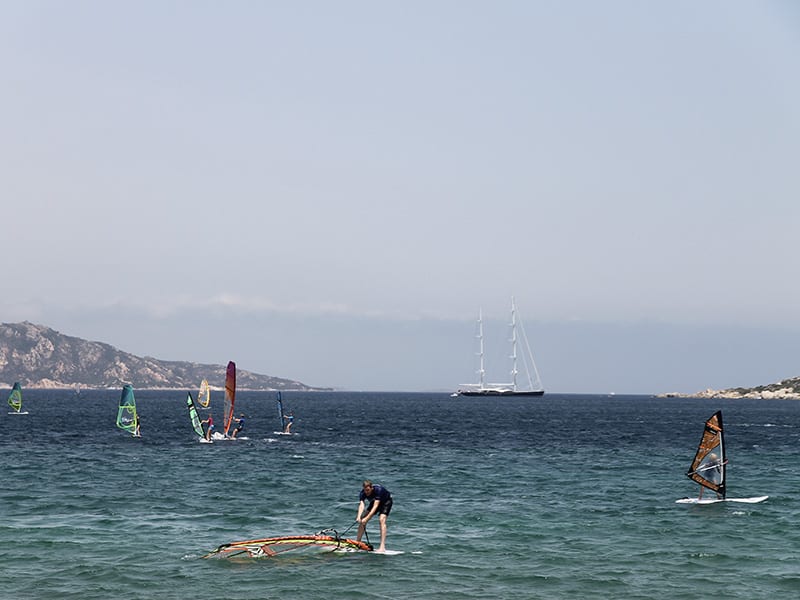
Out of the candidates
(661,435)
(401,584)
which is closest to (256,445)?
(661,435)

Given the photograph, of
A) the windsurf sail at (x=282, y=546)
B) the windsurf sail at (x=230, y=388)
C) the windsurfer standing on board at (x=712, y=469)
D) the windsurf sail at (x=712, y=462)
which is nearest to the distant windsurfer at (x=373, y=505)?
the windsurf sail at (x=282, y=546)

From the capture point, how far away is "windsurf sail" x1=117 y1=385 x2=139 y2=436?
88.2 metres

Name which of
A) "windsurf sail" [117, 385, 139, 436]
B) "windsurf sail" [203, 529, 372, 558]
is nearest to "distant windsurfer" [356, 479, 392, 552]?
"windsurf sail" [203, 529, 372, 558]

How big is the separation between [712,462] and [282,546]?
23572 mm

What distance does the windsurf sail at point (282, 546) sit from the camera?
29.8 metres

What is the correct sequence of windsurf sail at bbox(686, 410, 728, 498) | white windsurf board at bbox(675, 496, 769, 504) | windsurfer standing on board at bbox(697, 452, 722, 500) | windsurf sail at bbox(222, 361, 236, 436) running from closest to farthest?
1. white windsurf board at bbox(675, 496, 769, 504)
2. windsurf sail at bbox(686, 410, 728, 498)
3. windsurfer standing on board at bbox(697, 452, 722, 500)
4. windsurf sail at bbox(222, 361, 236, 436)

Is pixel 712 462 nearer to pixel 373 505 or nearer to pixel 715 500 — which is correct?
pixel 715 500

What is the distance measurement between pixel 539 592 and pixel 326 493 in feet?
70.2

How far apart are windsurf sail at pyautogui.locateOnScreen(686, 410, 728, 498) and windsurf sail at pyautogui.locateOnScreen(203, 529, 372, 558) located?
20.4 metres

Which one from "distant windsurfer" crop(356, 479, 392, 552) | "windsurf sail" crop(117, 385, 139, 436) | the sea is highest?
"windsurf sail" crop(117, 385, 139, 436)

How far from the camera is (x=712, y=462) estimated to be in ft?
147

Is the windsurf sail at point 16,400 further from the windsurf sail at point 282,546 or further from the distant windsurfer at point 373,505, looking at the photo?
the distant windsurfer at point 373,505

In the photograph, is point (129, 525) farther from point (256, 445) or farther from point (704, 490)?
point (256, 445)

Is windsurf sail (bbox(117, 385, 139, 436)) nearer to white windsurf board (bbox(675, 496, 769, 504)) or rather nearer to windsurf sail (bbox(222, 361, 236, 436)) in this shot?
windsurf sail (bbox(222, 361, 236, 436))
